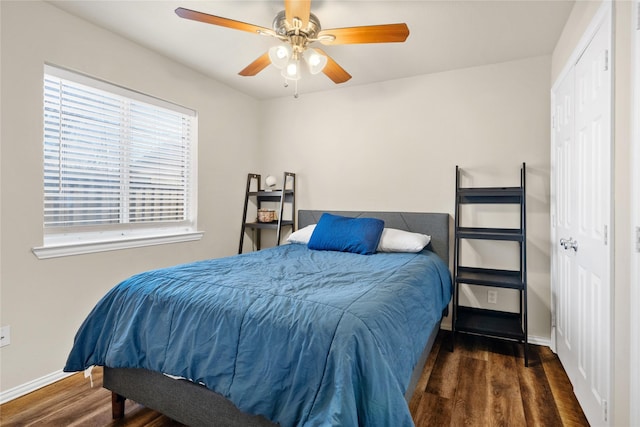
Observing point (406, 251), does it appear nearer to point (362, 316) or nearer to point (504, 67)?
point (362, 316)

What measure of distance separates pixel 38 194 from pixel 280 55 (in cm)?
180

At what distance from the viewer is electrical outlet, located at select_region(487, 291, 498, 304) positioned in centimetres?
292

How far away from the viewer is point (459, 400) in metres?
1.94

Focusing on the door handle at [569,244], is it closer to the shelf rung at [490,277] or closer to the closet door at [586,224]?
the closet door at [586,224]

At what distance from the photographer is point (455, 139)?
3.08 meters

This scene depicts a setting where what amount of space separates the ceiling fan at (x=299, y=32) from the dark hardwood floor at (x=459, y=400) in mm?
2122

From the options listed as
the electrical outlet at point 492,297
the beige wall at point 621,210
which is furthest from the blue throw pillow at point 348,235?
the beige wall at point 621,210

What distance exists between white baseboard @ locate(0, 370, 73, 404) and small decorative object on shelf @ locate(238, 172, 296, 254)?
6.20 feet

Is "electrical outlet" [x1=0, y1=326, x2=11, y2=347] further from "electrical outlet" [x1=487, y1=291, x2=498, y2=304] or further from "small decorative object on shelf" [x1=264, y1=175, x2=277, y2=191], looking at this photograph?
"electrical outlet" [x1=487, y1=291, x2=498, y2=304]

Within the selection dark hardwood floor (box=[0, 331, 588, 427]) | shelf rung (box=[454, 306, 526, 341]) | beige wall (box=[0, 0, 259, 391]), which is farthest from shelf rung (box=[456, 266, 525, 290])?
beige wall (box=[0, 0, 259, 391])

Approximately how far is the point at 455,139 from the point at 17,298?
3534mm

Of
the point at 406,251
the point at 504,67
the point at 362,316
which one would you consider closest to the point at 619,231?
the point at 362,316

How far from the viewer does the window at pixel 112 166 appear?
2.26 m

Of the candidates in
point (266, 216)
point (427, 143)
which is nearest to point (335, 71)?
point (427, 143)
